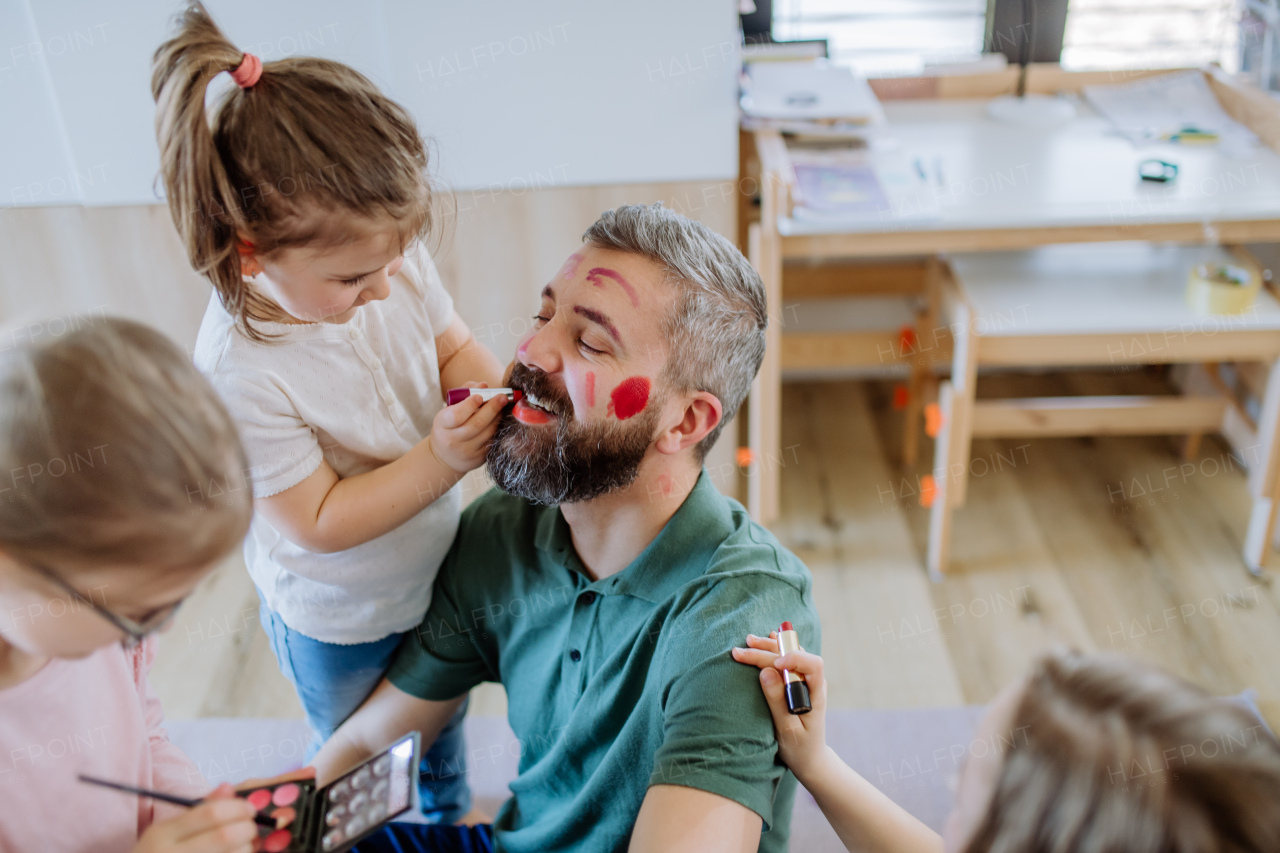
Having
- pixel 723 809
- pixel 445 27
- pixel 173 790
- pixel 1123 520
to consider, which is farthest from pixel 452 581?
pixel 1123 520

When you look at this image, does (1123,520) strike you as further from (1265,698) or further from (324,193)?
(324,193)

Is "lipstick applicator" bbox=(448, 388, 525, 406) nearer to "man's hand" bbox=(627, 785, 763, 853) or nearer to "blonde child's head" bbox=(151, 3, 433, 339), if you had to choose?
"blonde child's head" bbox=(151, 3, 433, 339)

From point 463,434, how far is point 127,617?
0.45m

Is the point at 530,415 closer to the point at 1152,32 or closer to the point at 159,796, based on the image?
the point at 159,796

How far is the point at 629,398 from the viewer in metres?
1.23

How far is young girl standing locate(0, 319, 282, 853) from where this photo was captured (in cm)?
70

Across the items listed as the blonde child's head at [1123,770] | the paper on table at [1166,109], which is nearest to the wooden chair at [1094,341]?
the paper on table at [1166,109]

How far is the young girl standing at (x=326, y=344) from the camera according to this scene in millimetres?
1021

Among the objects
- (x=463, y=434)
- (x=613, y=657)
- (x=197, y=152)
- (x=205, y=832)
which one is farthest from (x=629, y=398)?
(x=205, y=832)

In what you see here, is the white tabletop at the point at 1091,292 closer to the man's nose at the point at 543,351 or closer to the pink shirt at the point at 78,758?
the man's nose at the point at 543,351

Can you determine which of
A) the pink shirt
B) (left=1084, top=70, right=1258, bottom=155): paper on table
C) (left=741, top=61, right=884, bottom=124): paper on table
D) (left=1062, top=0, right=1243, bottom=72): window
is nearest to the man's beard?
the pink shirt

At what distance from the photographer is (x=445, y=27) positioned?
2035 mm

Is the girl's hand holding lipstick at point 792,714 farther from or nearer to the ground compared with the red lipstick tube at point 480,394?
nearer to the ground

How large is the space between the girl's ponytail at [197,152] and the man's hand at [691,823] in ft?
2.24
